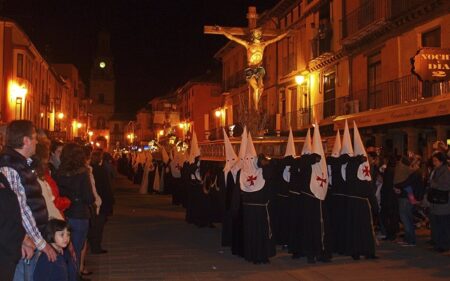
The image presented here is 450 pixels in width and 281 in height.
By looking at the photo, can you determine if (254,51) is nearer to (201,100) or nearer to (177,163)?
(177,163)

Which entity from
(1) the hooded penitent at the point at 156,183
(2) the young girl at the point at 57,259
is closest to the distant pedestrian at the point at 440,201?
(2) the young girl at the point at 57,259

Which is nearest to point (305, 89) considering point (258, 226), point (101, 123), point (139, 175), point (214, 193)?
point (139, 175)

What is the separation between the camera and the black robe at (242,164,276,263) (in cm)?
955

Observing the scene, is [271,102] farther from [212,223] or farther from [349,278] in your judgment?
[349,278]

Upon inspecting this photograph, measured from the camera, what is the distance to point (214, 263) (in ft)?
31.6

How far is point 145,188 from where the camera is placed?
27.1 meters

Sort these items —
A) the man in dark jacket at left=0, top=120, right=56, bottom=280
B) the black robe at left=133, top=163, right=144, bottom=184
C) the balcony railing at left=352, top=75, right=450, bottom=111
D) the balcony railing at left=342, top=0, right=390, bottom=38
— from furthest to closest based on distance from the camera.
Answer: the black robe at left=133, top=163, right=144, bottom=184 < the balcony railing at left=342, top=0, right=390, bottom=38 < the balcony railing at left=352, top=75, right=450, bottom=111 < the man in dark jacket at left=0, top=120, right=56, bottom=280

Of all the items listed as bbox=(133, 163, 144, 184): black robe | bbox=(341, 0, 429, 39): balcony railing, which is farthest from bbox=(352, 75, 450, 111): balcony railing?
bbox=(133, 163, 144, 184): black robe

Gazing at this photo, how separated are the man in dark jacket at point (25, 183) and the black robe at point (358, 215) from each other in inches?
246

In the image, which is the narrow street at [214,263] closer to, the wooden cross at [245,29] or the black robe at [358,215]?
the black robe at [358,215]

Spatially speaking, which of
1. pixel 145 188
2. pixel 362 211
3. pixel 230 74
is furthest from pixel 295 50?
pixel 362 211

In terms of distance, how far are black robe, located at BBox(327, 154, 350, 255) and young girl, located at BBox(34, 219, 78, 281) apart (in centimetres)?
612

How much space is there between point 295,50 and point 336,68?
509cm

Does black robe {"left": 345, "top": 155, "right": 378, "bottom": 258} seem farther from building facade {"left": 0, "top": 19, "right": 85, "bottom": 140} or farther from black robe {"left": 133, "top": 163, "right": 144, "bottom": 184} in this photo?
black robe {"left": 133, "top": 163, "right": 144, "bottom": 184}
